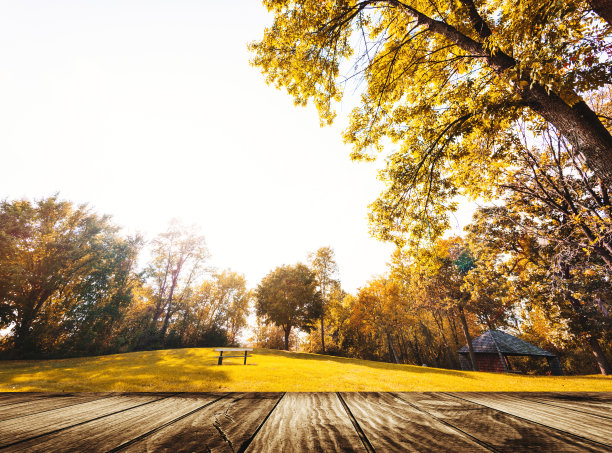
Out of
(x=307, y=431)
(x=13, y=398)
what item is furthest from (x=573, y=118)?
(x=13, y=398)

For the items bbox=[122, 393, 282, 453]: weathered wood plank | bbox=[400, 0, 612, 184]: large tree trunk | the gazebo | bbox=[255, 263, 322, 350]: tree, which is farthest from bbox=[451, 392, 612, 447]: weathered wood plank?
the gazebo

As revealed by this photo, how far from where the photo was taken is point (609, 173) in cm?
441

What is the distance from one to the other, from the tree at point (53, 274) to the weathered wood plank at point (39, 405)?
25081 mm

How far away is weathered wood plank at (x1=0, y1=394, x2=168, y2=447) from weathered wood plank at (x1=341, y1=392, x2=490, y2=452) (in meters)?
1.34

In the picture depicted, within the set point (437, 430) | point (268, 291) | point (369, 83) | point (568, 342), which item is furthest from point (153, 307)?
point (568, 342)

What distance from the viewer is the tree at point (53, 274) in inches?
707

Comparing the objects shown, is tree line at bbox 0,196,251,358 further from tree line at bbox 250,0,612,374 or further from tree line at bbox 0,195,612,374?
tree line at bbox 250,0,612,374

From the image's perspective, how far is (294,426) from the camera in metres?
1.05

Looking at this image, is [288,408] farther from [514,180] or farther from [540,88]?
[514,180]

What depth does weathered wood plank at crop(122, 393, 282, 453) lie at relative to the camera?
81cm

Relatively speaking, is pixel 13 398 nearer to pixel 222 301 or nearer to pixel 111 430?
pixel 111 430

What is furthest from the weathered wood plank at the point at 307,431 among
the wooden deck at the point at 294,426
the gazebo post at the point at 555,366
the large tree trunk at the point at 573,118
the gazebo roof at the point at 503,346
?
the gazebo post at the point at 555,366

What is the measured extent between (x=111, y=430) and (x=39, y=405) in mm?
937

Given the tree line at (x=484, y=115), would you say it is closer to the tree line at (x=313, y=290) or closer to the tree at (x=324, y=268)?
the tree line at (x=313, y=290)
